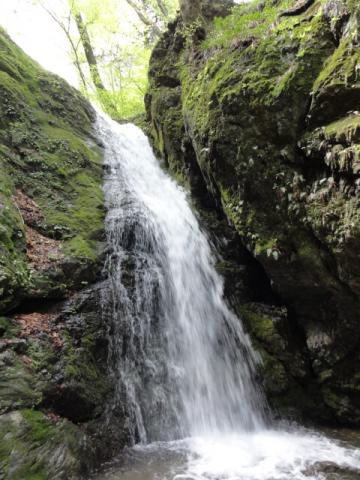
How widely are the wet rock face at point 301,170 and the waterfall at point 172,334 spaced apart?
0.72 metres

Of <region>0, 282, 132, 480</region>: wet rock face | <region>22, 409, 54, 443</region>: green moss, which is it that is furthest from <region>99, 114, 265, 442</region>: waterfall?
<region>22, 409, 54, 443</region>: green moss

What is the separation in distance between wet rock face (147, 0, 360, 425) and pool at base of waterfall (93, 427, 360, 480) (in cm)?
106

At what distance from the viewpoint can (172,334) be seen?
253 inches

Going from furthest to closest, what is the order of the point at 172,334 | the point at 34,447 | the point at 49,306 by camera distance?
the point at 172,334 → the point at 49,306 → the point at 34,447

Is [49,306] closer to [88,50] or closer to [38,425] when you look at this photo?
[38,425]

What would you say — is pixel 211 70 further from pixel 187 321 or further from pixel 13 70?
pixel 13 70

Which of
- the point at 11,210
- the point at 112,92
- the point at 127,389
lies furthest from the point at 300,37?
the point at 112,92

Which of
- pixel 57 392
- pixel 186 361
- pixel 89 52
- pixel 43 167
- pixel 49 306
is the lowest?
pixel 57 392

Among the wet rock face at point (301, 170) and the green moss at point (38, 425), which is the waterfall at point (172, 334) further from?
the green moss at point (38, 425)

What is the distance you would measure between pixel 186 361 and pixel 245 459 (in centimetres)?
190

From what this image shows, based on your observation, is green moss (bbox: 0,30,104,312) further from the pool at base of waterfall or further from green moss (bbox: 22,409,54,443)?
the pool at base of waterfall

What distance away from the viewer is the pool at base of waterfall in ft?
14.0

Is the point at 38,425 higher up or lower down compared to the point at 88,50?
lower down

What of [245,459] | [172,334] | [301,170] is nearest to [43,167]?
[172,334]
